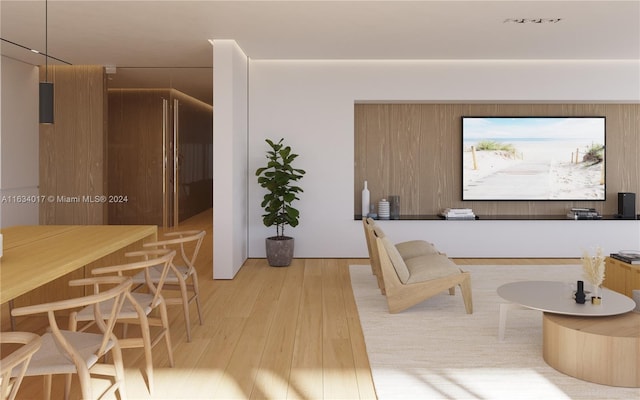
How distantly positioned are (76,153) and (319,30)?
4.33 m

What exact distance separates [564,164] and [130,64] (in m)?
6.26

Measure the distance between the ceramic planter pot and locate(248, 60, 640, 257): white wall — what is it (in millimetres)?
577

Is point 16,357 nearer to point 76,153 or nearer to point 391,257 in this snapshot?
point 391,257

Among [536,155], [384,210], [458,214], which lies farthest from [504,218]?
[384,210]

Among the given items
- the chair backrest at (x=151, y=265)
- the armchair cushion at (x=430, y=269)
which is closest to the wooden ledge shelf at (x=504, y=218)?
the armchair cushion at (x=430, y=269)

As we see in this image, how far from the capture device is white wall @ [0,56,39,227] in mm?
7438

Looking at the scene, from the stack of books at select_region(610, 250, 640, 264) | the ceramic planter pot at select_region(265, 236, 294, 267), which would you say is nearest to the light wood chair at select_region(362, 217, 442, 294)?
the ceramic planter pot at select_region(265, 236, 294, 267)

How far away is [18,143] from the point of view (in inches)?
303

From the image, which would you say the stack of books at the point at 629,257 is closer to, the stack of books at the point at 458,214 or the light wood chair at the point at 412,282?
the light wood chair at the point at 412,282

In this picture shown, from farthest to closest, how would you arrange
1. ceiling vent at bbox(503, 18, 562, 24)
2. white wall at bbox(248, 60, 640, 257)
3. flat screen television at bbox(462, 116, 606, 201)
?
flat screen television at bbox(462, 116, 606, 201) → white wall at bbox(248, 60, 640, 257) → ceiling vent at bbox(503, 18, 562, 24)

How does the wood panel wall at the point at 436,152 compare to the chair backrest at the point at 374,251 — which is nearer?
the chair backrest at the point at 374,251

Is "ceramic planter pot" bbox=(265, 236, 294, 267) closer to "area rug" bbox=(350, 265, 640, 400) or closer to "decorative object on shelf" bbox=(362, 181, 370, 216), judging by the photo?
"decorative object on shelf" bbox=(362, 181, 370, 216)

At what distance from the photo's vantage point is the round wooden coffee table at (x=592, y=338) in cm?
315

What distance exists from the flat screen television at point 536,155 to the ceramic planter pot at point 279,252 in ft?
8.75
